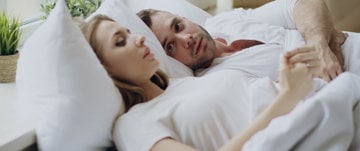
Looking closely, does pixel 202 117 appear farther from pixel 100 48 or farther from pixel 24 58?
pixel 24 58

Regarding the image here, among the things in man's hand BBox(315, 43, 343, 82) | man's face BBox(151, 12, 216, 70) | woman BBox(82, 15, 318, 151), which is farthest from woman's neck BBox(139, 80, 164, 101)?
man's hand BBox(315, 43, 343, 82)

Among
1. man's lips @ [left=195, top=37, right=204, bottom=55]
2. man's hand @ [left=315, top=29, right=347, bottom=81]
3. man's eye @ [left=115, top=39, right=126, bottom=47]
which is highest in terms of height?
man's eye @ [left=115, top=39, right=126, bottom=47]

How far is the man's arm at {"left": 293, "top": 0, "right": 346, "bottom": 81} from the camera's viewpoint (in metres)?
1.60

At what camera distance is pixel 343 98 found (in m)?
1.08

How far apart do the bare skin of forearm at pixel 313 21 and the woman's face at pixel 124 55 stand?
64 cm

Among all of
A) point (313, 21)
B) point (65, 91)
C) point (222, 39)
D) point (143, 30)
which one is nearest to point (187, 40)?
point (143, 30)

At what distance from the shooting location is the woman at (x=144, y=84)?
1.13 metres

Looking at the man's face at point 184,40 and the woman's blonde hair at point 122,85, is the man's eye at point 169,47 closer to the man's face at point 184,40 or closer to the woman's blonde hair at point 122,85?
the man's face at point 184,40

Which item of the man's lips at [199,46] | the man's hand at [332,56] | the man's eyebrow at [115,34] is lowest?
the man's hand at [332,56]

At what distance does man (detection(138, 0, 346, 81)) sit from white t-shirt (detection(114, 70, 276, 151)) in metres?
0.35

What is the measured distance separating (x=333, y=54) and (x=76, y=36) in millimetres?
875

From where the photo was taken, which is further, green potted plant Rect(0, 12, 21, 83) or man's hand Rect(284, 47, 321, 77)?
green potted plant Rect(0, 12, 21, 83)

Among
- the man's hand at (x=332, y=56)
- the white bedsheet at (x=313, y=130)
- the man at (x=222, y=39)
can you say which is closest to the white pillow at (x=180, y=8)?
the man at (x=222, y=39)

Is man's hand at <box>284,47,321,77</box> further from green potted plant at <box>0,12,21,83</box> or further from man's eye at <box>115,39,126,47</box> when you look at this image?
green potted plant at <box>0,12,21,83</box>
